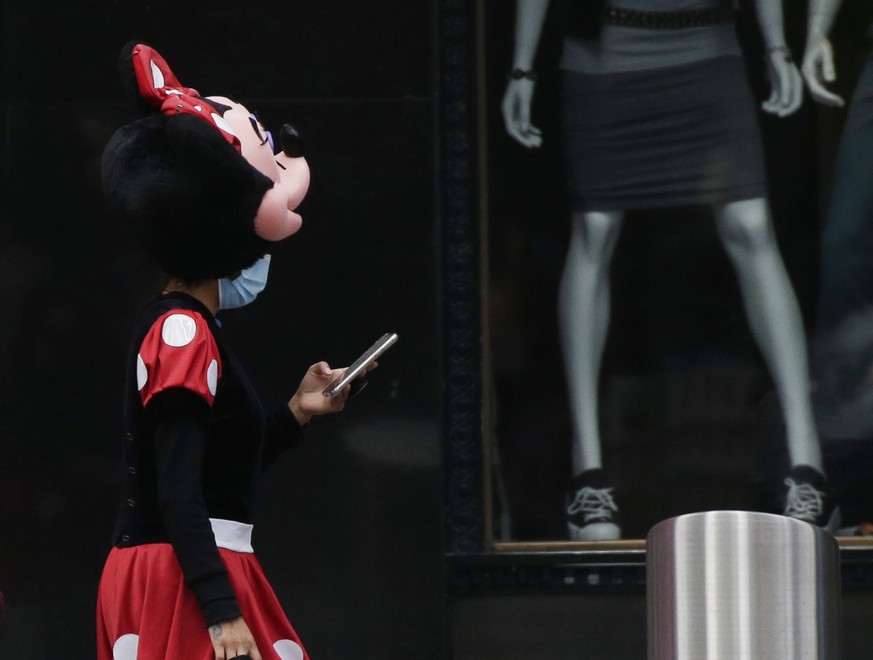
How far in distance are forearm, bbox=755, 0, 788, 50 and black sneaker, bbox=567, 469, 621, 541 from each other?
73.6 inches

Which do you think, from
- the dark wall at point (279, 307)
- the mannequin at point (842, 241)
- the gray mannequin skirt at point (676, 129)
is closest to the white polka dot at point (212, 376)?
the dark wall at point (279, 307)

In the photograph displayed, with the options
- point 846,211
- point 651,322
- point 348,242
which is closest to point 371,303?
point 348,242

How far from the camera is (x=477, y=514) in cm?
671

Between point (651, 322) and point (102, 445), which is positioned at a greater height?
point (651, 322)

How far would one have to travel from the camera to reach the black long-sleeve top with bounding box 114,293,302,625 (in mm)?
3828

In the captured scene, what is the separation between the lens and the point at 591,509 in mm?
6805

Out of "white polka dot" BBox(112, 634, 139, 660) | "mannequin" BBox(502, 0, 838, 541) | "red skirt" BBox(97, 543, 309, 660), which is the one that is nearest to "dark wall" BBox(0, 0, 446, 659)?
"mannequin" BBox(502, 0, 838, 541)

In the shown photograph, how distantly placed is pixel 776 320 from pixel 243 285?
9.99 feet

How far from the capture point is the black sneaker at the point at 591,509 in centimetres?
679

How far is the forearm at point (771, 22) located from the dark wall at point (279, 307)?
53.5 inches

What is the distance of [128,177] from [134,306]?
8.63 ft

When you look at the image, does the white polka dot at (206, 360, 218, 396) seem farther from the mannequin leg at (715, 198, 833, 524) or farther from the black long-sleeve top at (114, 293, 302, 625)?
the mannequin leg at (715, 198, 833, 524)

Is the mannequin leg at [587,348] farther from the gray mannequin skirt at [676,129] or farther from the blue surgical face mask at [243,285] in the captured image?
the blue surgical face mask at [243,285]

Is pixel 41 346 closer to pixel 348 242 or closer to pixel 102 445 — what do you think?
pixel 102 445
